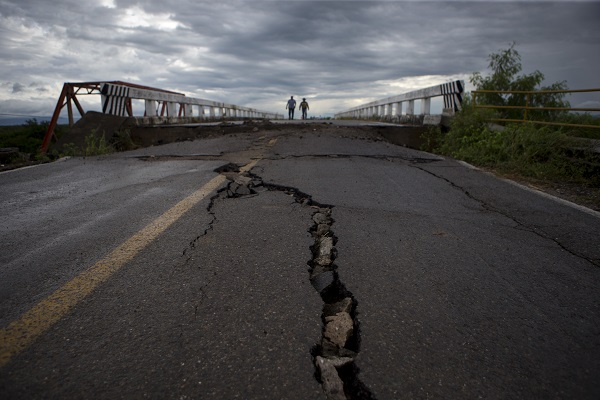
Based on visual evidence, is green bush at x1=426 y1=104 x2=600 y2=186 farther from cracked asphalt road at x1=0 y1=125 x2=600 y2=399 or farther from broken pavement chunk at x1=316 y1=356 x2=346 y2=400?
broken pavement chunk at x1=316 y1=356 x2=346 y2=400

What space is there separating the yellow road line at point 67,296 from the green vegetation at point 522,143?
5458mm

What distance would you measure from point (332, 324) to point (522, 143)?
23.9 ft

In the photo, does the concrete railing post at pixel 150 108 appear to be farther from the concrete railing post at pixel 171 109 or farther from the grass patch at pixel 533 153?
the grass patch at pixel 533 153

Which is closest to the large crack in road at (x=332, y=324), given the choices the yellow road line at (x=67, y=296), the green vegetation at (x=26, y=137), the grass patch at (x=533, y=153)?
the yellow road line at (x=67, y=296)

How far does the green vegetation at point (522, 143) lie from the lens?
6.64 meters

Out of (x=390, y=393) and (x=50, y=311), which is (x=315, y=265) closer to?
(x=390, y=393)

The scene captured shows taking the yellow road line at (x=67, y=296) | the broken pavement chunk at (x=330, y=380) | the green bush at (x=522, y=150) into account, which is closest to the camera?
the broken pavement chunk at (x=330, y=380)

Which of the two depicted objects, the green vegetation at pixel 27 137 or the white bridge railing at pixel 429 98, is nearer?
the white bridge railing at pixel 429 98

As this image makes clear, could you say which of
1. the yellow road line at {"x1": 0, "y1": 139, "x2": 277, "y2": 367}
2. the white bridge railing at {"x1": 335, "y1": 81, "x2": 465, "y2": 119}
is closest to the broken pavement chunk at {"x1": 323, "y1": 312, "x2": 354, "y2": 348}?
the yellow road line at {"x1": 0, "y1": 139, "x2": 277, "y2": 367}

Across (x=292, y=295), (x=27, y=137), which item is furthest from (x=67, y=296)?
(x=27, y=137)

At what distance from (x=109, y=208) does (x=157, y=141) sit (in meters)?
7.56

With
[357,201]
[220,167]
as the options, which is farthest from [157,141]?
[357,201]

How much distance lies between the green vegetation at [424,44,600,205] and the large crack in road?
417 centimetres

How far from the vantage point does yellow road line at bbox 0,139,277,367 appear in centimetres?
170
